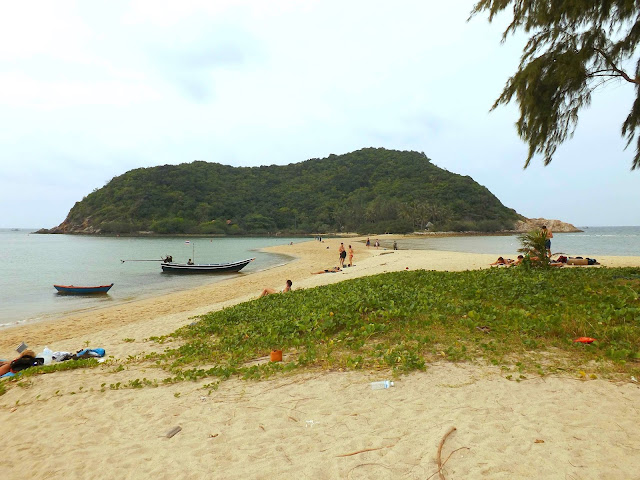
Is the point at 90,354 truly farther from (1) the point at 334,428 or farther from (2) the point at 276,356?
(1) the point at 334,428

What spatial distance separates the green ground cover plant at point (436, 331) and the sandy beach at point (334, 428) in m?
0.42

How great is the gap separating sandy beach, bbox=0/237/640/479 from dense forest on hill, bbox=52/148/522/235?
110627 mm

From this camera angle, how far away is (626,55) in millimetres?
10078

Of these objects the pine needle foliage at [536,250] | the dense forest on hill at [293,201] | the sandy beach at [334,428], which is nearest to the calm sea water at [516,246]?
the pine needle foliage at [536,250]

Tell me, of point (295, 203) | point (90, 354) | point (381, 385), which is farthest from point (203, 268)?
point (295, 203)

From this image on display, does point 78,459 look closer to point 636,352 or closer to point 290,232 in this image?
point 636,352

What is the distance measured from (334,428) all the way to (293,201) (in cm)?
14297

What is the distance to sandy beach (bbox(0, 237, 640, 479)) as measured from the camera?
3.42 metres

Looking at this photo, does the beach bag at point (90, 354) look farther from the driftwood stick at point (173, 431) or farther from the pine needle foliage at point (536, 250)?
the pine needle foliage at point (536, 250)

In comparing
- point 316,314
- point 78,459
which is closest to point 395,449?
point 78,459

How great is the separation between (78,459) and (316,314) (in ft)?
16.9

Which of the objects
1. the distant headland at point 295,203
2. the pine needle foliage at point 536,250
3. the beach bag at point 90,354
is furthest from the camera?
the distant headland at point 295,203

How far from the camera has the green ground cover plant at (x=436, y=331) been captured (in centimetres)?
572

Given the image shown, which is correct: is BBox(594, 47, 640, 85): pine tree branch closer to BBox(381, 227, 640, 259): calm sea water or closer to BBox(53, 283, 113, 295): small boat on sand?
BBox(381, 227, 640, 259): calm sea water
